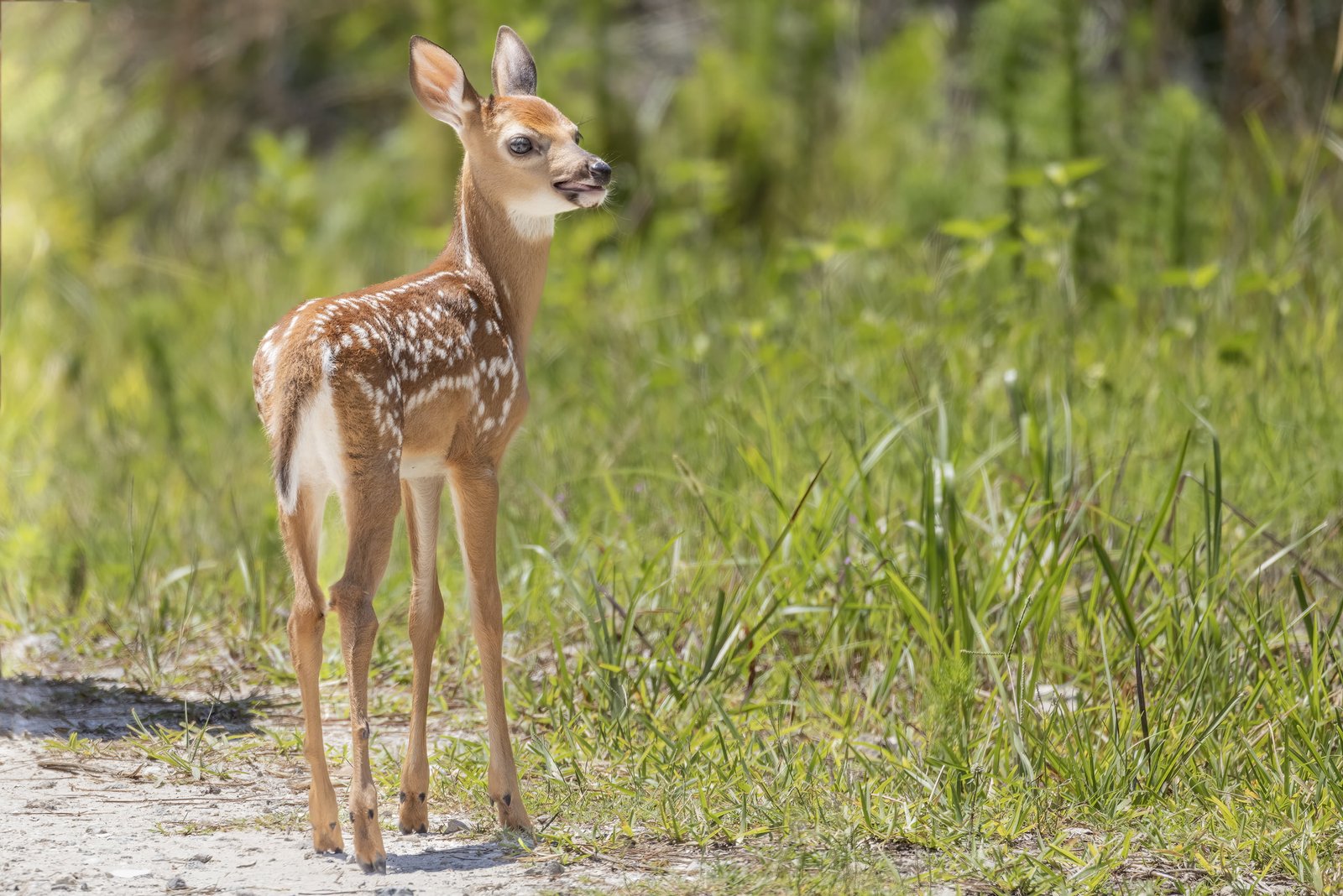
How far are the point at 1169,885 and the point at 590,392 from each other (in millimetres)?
3440

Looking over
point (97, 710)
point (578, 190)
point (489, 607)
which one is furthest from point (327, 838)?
point (578, 190)

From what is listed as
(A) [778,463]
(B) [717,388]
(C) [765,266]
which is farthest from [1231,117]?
(A) [778,463]

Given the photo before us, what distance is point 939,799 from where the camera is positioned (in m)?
3.39

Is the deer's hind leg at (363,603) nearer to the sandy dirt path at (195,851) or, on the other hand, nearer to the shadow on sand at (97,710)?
the sandy dirt path at (195,851)

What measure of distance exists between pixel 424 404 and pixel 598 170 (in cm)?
63

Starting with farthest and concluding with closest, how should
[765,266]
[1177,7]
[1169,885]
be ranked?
1. [1177,7]
2. [765,266]
3. [1169,885]

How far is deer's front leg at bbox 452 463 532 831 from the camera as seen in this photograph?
10.8ft

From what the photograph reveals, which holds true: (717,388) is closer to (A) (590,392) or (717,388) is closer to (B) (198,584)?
(A) (590,392)

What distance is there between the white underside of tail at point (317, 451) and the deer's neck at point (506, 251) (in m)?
0.63

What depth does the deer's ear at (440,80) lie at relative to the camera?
138 inches

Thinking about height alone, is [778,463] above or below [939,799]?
above

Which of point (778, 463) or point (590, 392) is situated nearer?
point (778, 463)

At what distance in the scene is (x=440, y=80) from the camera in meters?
3.52

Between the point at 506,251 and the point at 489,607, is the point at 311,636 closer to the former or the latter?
the point at 489,607
